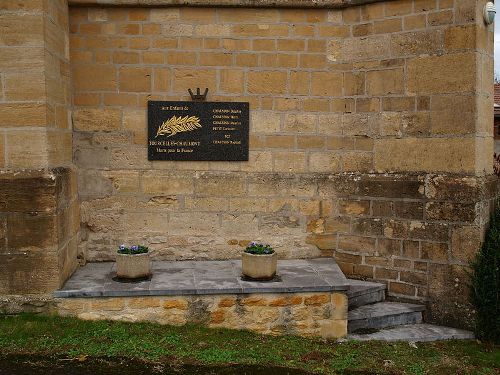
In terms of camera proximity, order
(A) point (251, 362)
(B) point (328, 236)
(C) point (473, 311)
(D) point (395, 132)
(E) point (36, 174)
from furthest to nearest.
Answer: (B) point (328, 236) < (D) point (395, 132) < (C) point (473, 311) < (E) point (36, 174) < (A) point (251, 362)

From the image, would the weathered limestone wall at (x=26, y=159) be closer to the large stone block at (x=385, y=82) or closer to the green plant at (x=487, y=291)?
the large stone block at (x=385, y=82)

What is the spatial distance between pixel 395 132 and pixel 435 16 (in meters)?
1.35

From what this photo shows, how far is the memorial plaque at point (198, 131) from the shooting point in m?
6.54

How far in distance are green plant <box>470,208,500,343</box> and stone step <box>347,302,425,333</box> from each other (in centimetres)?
65

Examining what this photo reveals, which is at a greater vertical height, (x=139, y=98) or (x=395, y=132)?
(x=139, y=98)

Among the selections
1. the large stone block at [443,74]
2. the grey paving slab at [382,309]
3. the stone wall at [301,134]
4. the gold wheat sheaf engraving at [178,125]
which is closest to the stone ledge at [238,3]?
the stone wall at [301,134]

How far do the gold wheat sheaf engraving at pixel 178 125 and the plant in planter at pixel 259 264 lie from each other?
1.74m

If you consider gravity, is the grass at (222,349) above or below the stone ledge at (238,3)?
below

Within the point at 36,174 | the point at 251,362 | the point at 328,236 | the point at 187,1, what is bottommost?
the point at 251,362

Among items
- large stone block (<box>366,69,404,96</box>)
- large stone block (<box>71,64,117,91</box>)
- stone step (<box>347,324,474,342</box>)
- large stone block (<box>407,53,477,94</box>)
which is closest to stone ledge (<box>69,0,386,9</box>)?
large stone block (<box>71,64,117,91</box>)

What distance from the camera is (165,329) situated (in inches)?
209

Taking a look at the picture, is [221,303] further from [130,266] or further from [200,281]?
[130,266]

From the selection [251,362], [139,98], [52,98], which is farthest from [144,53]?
[251,362]

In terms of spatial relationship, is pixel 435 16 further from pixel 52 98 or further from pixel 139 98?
pixel 52 98
